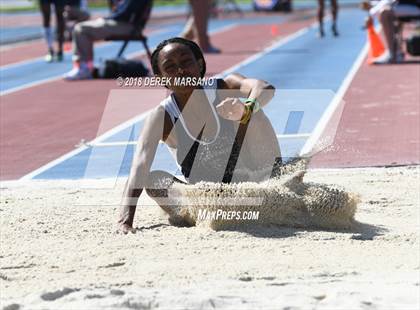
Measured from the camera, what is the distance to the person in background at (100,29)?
15.7m

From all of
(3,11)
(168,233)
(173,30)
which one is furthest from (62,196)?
(3,11)

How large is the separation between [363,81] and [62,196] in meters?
7.52

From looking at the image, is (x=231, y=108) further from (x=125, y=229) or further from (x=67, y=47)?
(x=67, y=47)

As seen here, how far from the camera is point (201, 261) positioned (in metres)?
5.25

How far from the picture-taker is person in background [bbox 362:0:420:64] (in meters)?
15.9

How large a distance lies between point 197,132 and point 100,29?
9809mm

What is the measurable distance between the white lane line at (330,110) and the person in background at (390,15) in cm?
52

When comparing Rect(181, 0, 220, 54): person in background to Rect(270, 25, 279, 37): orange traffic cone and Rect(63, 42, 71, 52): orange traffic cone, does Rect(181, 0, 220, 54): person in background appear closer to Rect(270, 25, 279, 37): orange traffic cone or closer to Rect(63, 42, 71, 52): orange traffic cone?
Rect(63, 42, 71, 52): orange traffic cone

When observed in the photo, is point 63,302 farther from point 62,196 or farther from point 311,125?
point 311,125

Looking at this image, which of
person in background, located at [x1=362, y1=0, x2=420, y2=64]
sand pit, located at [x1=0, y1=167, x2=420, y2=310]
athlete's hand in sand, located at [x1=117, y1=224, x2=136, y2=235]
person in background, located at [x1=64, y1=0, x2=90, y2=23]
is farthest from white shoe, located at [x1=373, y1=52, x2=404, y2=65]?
athlete's hand in sand, located at [x1=117, y1=224, x2=136, y2=235]

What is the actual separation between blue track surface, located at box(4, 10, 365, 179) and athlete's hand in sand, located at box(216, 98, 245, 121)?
5.19ft

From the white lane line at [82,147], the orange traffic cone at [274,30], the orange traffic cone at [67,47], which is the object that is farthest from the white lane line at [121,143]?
the orange traffic cone at [274,30]

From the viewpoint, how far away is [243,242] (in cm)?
565

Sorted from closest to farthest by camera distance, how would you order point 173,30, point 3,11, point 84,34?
point 84,34 < point 173,30 < point 3,11
